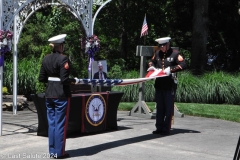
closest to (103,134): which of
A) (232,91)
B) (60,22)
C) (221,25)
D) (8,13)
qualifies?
(8,13)

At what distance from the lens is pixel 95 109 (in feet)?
33.4

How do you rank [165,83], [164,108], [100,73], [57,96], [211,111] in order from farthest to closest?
[211,111] < [100,73] < [164,108] < [165,83] < [57,96]

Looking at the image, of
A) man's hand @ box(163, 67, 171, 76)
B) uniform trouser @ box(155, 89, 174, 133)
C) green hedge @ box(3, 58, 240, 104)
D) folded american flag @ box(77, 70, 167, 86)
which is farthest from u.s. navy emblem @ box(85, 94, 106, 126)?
green hedge @ box(3, 58, 240, 104)

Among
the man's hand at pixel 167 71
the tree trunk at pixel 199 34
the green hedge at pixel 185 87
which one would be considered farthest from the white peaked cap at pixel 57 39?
the tree trunk at pixel 199 34

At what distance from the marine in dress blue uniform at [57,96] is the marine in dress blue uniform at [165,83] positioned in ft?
8.80

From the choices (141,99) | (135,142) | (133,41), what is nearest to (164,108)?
(135,142)

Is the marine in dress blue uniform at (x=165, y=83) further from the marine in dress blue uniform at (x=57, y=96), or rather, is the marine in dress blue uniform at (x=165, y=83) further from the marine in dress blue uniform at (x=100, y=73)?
the marine in dress blue uniform at (x=57, y=96)

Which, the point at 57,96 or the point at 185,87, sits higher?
the point at 185,87

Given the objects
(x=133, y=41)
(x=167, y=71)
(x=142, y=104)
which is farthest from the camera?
(x=133, y=41)

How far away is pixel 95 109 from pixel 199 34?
1248 centimetres

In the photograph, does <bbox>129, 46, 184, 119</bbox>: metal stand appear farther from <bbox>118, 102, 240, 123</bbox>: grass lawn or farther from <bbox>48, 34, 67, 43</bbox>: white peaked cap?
<bbox>48, 34, 67, 43</bbox>: white peaked cap

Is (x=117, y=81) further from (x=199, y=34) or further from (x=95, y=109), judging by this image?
(x=199, y=34)

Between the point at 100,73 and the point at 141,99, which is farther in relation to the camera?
the point at 141,99

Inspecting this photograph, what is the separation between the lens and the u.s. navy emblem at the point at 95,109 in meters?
10.1
